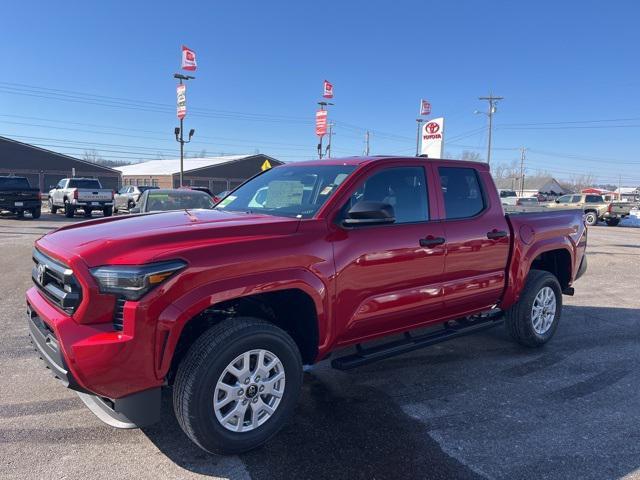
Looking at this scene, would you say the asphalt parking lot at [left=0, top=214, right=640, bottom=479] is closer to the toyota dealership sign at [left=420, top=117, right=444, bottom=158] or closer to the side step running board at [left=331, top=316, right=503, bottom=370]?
the side step running board at [left=331, top=316, right=503, bottom=370]

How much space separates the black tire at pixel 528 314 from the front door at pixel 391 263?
135 centimetres

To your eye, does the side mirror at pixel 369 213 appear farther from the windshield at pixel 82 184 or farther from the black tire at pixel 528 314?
the windshield at pixel 82 184

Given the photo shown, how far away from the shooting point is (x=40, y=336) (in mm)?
3039

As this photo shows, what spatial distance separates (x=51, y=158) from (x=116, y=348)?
172ft

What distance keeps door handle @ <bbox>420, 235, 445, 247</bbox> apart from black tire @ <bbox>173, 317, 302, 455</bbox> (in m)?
1.44

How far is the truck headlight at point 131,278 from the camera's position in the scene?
2635 millimetres

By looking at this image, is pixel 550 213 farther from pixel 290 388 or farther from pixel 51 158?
pixel 51 158

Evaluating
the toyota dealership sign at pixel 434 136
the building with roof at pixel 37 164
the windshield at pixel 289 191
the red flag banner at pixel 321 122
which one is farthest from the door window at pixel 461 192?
the building with roof at pixel 37 164

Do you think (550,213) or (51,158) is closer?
(550,213)

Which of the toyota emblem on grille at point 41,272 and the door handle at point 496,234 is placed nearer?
the toyota emblem on grille at point 41,272

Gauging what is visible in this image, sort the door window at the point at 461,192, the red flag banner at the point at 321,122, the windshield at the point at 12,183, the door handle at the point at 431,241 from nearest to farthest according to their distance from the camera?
the door handle at the point at 431,241
the door window at the point at 461,192
the windshield at the point at 12,183
the red flag banner at the point at 321,122

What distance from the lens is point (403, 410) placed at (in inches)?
147

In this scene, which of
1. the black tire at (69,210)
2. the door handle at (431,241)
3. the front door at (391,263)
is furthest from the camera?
the black tire at (69,210)

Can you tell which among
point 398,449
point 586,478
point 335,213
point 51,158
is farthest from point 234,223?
point 51,158
